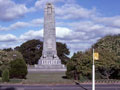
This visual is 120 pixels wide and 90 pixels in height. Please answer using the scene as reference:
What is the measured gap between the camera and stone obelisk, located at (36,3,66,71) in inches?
3039

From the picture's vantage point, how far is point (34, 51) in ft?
368

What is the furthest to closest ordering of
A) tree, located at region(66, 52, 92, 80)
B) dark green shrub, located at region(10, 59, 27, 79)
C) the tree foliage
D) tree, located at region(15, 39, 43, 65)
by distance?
tree, located at region(15, 39, 43, 65), dark green shrub, located at region(10, 59, 27, 79), tree, located at region(66, 52, 92, 80), the tree foliage

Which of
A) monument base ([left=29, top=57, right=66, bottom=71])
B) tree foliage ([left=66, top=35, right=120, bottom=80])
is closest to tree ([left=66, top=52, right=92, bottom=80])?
tree foliage ([left=66, top=35, right=120, bottom=80])

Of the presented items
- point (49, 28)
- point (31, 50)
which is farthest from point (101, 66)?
point (31, 50)

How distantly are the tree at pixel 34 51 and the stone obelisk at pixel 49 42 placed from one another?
2965cm

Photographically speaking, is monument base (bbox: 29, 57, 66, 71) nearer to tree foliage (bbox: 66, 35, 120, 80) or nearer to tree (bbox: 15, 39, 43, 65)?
tree (bbox: 15, 39, 43, 65)

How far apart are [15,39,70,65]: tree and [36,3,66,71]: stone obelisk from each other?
29654 mm

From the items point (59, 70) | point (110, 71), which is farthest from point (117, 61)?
point (59, 70)

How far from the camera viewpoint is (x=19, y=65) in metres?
42.7

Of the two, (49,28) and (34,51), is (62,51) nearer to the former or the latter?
(34,51)

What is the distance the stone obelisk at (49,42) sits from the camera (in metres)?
77.2

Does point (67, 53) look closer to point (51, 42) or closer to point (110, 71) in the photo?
point (51, 42)

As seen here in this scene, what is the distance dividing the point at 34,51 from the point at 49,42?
35.4 m

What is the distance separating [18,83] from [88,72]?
34.0 feet
